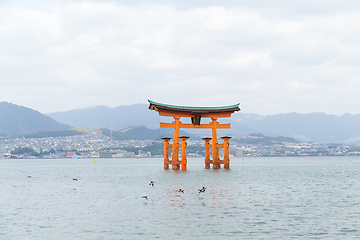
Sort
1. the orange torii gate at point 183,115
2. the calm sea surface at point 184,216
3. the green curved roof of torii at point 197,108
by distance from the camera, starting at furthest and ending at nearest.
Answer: the orange torii gate at point 183,115 → the green curved roof of torii at point 197,108 → the calm sea surface at point 184,216

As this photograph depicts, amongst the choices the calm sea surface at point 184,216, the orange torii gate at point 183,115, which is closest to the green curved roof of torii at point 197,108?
the orange torii gate at point 183,115

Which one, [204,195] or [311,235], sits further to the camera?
[204,195]

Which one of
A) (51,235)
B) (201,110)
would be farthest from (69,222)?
(201,110)

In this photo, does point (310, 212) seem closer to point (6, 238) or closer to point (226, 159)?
point (6, 238)

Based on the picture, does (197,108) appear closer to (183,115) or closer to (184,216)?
(183,115)

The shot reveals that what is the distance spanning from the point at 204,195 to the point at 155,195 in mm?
4431

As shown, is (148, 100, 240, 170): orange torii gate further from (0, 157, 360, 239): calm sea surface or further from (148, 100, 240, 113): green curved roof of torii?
(0, 157, 360, 239): calm sea surface

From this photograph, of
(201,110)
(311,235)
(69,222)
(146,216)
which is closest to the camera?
(311,235)

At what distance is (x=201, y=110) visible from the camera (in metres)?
64.2

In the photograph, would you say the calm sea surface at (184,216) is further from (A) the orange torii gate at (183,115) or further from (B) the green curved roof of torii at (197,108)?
(B) the green curved roof of torii at (197,108)

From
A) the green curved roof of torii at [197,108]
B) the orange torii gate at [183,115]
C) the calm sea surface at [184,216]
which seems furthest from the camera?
the orange torii gate at [183,115]

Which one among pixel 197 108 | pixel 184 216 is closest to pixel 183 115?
pixel 197 108

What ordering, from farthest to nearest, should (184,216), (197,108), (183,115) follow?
1. (183,115)
2. (197,108)
3. (184,216)

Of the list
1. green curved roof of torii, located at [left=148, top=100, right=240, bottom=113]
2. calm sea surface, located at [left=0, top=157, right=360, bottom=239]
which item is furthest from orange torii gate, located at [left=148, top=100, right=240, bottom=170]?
calm sea surface, located at [left=0, top=157, right=360, bottom=239]
